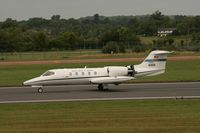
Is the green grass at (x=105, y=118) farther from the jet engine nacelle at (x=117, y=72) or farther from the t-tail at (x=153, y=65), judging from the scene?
the t-tail at (x=153, y=65)

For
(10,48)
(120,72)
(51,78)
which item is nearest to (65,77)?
(51,78)

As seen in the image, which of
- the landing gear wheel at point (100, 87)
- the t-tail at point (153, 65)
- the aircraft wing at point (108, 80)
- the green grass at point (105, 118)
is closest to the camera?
the green grass at point (105, 118)

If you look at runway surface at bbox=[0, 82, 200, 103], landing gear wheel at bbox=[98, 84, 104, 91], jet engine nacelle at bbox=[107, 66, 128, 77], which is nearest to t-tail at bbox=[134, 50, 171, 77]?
runway surface at bbox=[0, 82, 200, 103]

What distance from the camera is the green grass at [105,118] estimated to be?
15.6 meters

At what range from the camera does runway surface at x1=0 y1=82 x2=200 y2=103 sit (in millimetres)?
29938

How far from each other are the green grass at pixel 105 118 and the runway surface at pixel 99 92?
333 cm

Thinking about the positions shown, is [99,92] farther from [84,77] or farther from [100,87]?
[84,77]

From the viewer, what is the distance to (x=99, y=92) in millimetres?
33750

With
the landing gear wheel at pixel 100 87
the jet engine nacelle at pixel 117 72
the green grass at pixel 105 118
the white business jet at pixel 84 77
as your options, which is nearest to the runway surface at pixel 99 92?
the landing gear wheel at pixel 100 87

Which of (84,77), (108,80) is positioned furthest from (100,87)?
(84,77)

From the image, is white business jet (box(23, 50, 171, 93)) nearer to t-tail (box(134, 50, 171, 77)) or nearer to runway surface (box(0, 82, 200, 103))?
runway surface (box(0, 82, 200, 103))

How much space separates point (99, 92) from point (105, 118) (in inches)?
592

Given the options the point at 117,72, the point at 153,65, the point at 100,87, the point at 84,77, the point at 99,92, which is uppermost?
the point at 153,65

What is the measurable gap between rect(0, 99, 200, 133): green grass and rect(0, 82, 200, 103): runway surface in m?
3.33
